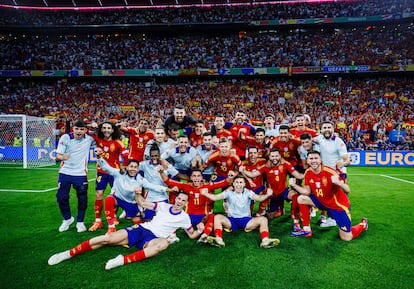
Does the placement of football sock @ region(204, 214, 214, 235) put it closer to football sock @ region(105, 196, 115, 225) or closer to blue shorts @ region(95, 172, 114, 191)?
football sock @ region(105, 196, 115, 225)

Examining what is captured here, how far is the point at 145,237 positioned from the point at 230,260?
133 centimetres

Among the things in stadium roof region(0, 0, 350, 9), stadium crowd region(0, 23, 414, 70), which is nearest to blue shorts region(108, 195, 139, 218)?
stadium crowd region(0, 23, 414, 70)

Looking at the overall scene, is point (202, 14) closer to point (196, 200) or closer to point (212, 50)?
point (212, 50)

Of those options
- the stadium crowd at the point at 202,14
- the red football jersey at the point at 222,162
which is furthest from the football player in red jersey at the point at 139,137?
the stadium crowd at the point at 202,14

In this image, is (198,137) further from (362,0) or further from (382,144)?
(362,0)

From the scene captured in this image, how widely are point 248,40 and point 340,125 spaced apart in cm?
1510

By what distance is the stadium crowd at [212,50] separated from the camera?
1064 inches

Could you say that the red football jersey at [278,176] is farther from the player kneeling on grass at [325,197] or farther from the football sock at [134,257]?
the football sock at [134,257]

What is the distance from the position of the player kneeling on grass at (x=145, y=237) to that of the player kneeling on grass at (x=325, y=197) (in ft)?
6.73

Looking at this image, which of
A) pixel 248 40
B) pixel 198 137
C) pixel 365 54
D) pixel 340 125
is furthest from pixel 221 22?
pixel 198 137

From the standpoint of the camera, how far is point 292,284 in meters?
3.48

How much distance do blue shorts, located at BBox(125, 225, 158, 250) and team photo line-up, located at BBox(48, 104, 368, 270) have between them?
15 millimetres

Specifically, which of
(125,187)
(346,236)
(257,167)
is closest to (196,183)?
(125,187)

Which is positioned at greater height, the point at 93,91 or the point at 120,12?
the point at 120,12
